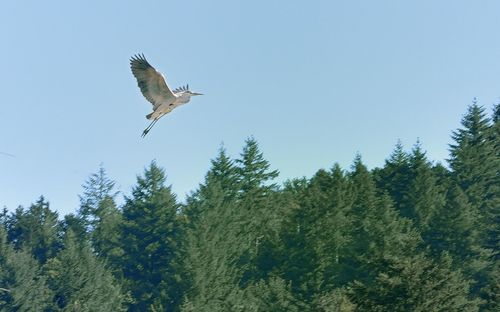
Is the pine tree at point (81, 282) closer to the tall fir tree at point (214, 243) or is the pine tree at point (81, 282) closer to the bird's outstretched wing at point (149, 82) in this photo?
the tall fir tree at point (214, 243)

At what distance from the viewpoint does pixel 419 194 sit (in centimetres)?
8019

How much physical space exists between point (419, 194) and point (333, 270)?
1623 centimetres

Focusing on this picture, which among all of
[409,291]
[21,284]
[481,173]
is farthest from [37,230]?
[409,291]

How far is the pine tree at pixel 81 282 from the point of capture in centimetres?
8344

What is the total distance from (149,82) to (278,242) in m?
39.8

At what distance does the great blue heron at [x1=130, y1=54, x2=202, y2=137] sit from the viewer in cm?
3131

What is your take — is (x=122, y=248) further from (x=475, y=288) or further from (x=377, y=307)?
(x=377, y=307)

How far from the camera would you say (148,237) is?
92000 mm

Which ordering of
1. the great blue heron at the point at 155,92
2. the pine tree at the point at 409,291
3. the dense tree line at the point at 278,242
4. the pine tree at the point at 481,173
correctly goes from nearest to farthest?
the great blue heron at the point at 155,92
the pine tree at the point at 409,291
the dense tree line at the point at 278,242
the pine tree at the point at 481,173

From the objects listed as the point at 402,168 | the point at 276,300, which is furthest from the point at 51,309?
the point at 276,300

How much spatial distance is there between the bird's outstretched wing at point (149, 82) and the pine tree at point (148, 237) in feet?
174

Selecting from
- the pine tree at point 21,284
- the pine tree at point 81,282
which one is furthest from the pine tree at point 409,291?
the pine tree at point 21,284

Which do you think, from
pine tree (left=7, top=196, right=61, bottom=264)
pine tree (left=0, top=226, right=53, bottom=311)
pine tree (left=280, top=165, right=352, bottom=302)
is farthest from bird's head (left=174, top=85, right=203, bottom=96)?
pine tree (left=7, top=196, right=61, bottom=264)

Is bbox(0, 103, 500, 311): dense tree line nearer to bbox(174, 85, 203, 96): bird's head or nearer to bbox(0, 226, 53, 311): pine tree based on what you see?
bbox(0, 226, 53, 311): pine tree
